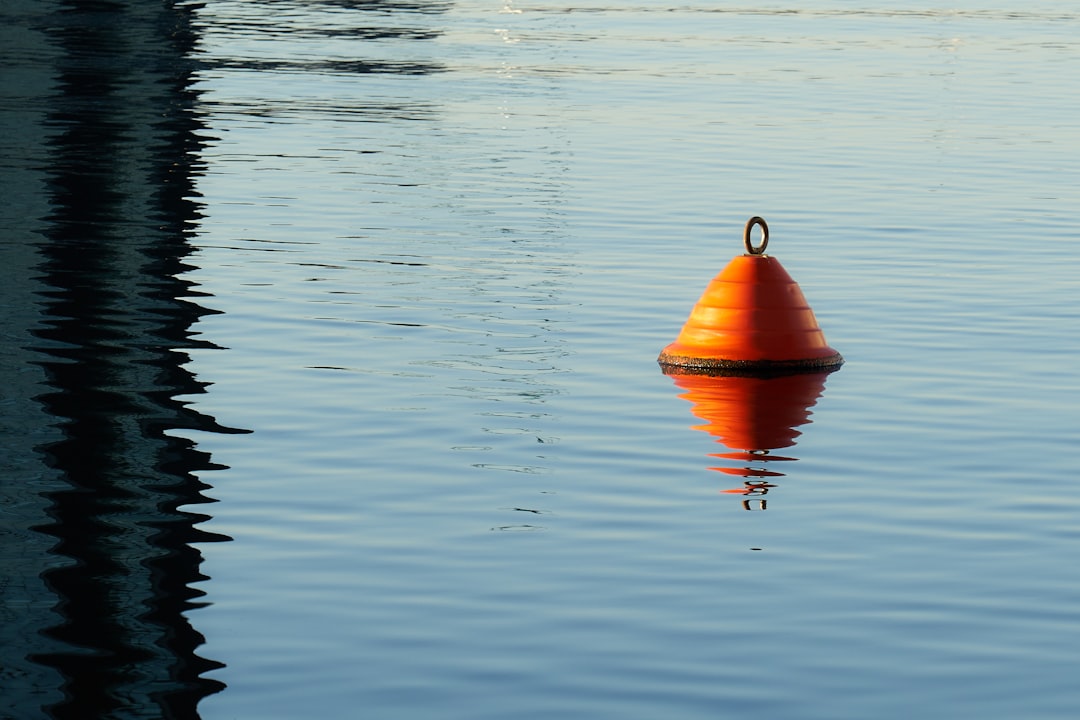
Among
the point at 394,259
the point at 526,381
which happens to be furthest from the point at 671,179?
the point at 526,381

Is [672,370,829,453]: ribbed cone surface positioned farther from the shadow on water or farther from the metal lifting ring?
the shadow on water

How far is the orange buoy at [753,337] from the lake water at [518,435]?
0.61 feet

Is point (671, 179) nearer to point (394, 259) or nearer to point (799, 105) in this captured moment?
point (394, 259)

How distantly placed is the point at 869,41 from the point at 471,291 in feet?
131

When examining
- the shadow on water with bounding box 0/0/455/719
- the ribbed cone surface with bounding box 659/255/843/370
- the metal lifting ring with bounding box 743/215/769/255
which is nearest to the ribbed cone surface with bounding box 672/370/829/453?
the ribbed cone surface with bounding box 659/255/843/370

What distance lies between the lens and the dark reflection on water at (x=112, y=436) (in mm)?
7848

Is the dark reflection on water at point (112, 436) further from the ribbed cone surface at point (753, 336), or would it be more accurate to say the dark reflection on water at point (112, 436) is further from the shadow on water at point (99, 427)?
the ribbed cone surface at point (753, 336)

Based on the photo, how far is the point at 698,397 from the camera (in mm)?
13938

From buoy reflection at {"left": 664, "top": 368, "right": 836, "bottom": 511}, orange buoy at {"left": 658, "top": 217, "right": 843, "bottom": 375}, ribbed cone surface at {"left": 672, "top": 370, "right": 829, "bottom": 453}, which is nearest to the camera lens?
buoy reflection at {"left": 664, "top": 368, "right": 836, "bottom": 511}

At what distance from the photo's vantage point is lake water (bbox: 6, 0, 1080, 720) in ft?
26.8

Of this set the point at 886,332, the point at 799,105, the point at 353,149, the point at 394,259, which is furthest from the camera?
the point at 799,105

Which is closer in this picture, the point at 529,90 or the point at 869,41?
the point at 529,90

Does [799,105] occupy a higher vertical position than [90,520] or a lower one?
higher

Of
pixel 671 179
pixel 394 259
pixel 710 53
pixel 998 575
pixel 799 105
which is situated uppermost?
pixel 710 53
